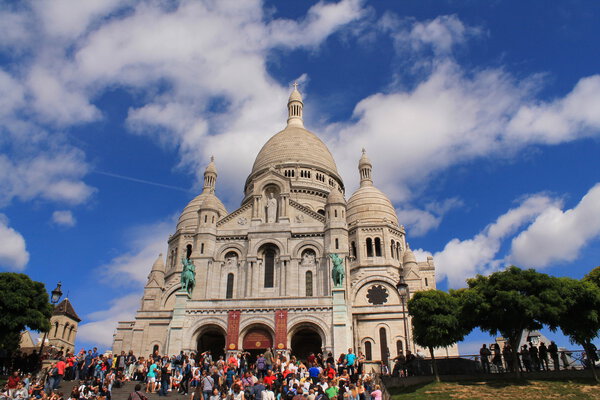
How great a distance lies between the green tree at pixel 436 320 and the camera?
29484mm

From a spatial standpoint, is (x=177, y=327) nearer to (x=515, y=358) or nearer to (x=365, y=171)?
(x=515, y=358)

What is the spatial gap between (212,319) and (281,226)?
10.9 m

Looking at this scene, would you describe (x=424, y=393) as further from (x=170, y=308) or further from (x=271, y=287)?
(x=170, y=308)

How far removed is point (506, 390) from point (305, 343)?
19.5m

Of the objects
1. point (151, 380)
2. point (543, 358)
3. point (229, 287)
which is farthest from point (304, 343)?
point (151, 380)

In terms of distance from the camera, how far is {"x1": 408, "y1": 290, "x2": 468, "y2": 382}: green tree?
29.5m

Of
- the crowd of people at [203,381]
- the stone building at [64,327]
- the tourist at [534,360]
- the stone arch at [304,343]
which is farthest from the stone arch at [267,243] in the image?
the stone building at [64,327]

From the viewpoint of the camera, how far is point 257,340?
37125 millimetres

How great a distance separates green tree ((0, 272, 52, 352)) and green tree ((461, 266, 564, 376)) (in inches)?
1039

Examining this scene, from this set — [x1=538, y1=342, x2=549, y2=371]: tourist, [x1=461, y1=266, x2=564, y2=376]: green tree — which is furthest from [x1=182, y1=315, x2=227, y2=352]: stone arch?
[x1=538, y1=342, x2=549, y2=371]: tourist

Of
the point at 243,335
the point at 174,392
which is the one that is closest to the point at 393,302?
the point at 243,335

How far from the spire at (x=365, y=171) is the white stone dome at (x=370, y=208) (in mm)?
4143

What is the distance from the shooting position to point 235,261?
146 feet

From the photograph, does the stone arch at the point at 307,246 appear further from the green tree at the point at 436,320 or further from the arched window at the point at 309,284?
the green tree at the point at 436,320
